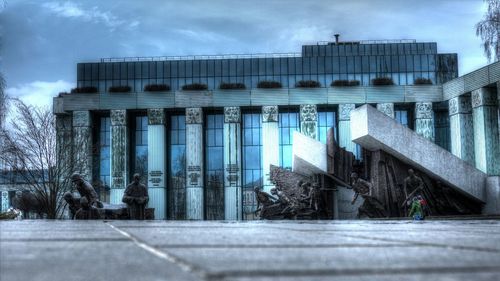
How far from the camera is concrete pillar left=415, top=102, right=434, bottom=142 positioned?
52.8 m

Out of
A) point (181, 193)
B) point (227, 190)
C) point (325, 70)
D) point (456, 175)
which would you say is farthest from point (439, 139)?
point (456, 175)

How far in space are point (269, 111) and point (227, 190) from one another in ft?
23.1

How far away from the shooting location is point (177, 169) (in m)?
55.0

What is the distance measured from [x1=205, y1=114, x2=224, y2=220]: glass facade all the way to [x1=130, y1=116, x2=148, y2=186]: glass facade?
4.90 metres

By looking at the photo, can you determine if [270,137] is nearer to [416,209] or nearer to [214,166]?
[214,166]

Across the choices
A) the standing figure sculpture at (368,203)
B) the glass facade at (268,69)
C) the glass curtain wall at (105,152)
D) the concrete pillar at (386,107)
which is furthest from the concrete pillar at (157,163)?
the standing figure sculpture at (368,203)

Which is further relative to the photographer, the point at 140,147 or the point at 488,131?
the point at 140,147

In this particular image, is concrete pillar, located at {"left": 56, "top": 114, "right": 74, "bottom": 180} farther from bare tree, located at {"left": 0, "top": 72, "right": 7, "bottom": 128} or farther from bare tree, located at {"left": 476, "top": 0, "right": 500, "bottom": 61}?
bare tree, located at {"left": 476, "top": 0, "right": 500, "bottom": 61}

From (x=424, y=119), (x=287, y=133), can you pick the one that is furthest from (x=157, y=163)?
(x=424, y=119)

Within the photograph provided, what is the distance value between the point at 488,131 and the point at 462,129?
3388mm

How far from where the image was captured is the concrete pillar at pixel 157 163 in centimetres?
5297

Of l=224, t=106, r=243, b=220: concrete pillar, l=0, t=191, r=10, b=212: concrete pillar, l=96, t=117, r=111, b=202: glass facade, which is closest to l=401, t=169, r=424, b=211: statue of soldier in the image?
l=224, t=106, r=243, b=220: concrete pillar

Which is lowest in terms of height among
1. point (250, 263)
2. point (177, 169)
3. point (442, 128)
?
point (250, 263)

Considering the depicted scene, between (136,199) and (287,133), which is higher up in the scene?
(287,133)
